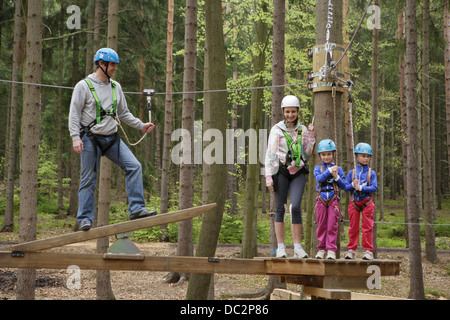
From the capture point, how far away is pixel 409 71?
44.3 ft

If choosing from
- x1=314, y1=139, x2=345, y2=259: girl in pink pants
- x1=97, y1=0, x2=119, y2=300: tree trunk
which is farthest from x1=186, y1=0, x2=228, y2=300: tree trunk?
x1=97, y1=0, x2=119, y2=300: tree trunk

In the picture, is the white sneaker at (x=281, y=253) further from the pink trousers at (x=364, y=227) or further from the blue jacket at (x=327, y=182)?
the pink trousers at (x=364, y=227)

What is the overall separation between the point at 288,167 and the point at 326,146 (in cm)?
53

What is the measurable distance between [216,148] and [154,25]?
1376cm

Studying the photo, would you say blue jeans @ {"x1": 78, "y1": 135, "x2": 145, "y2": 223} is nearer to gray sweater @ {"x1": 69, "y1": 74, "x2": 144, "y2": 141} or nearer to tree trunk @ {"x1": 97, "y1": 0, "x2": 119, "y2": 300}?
gray sweater @ {"x1": 69, "y1": 74, "x2": 144, "y2": 141}

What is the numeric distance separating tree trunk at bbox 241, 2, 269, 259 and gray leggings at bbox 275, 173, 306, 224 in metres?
9.38

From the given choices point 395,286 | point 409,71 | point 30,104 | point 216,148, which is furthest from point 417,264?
point 30,104

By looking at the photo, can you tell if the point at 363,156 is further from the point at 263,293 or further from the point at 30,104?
the point at 263,293

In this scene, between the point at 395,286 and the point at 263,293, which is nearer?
the point at 263,293

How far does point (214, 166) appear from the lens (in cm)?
812

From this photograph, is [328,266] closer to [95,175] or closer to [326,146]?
[326,146]

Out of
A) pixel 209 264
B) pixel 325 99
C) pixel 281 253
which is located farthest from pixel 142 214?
pixel 325 99

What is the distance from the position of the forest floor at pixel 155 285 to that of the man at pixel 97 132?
20.7 feet

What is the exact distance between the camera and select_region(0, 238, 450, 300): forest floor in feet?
40.4
